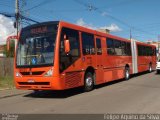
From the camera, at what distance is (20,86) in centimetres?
1392

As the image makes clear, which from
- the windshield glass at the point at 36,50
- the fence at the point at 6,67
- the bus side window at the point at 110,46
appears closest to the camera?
the windshield glass at the point at 36,50

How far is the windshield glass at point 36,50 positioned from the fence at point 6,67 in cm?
1267

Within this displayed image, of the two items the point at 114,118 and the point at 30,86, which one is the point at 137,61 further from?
the point at 114,118

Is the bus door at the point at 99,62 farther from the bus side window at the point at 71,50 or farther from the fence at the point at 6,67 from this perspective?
the fence at the point at 6,67

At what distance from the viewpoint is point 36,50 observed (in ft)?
44.1

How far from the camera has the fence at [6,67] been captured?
1035 inches

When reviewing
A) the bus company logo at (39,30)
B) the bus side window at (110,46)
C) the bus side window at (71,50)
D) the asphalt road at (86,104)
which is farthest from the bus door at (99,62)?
the bus company logo at (39,30)

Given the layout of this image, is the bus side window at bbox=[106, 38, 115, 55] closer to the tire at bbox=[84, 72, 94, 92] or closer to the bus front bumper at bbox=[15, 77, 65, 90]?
the tire at bbox=[84, 72, 94, 92]

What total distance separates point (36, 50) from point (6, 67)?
13872 mm

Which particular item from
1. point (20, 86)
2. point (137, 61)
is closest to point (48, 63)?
point (20, 86)

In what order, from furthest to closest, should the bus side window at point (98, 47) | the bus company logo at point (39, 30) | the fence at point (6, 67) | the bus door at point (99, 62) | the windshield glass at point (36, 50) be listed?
the fence at point (6, 67) → the bus side window at point (98, 47) → the bus door at point (99, 62) → the bus company logo at point (39, 30) → the windshield glass at point (36, 50)

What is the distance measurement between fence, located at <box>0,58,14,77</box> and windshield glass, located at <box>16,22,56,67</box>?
12671 millimetres

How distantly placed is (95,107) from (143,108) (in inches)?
59.9

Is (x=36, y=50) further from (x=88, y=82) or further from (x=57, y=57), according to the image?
(x=88, y=82)
